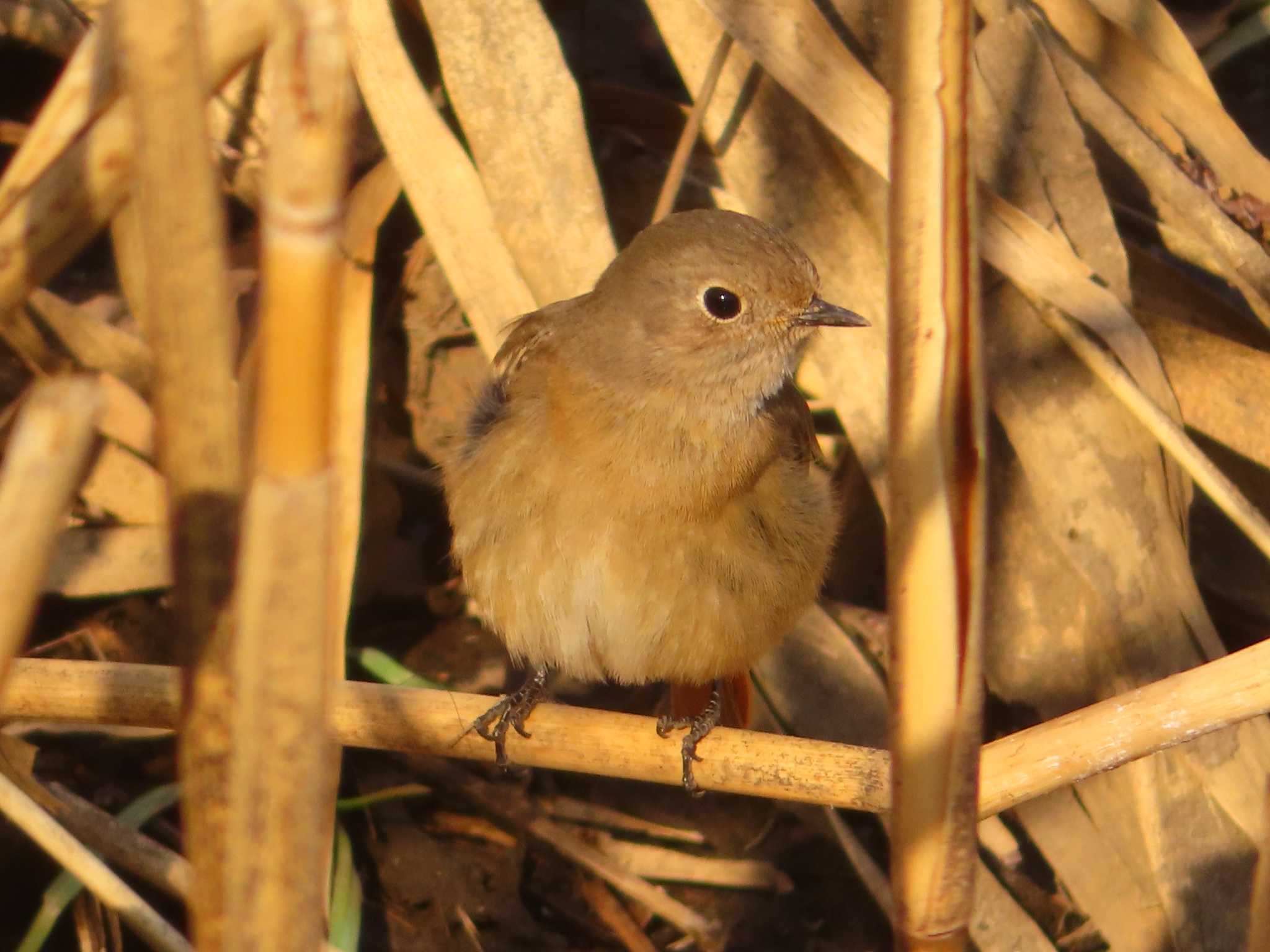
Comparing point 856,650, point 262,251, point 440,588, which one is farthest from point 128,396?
point 262,251

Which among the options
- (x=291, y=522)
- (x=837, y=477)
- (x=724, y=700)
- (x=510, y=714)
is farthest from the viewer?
(x=837, y=477)

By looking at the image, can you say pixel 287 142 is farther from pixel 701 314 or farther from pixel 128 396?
pixel 128 396

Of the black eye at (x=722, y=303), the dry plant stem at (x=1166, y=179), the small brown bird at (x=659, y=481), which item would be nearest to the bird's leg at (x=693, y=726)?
the small brown bird at (x=659, y=481)

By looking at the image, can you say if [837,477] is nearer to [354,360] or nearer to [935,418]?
[354,360]

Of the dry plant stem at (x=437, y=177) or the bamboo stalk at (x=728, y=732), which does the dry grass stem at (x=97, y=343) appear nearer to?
the dry plant stem at (x=437, y=177)

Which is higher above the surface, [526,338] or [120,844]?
[526,338]

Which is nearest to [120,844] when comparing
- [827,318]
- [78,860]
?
[78,860]

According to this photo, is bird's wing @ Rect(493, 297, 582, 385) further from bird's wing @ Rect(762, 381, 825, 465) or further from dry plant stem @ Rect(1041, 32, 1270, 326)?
dry plant stem @ Rect(1041, 32, 1270, 326)
